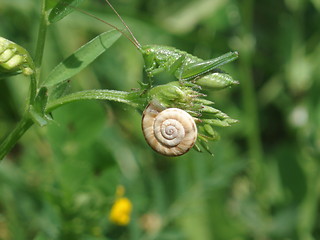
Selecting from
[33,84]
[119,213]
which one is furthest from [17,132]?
[119,213]

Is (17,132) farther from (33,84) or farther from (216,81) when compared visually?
(216,81)

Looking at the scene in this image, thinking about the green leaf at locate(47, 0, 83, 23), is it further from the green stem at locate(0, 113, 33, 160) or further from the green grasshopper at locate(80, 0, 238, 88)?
the green stem at locate(0, 113, 33, 160)

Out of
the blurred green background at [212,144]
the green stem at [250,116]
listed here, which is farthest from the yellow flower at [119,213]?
the green stem at [250,116]

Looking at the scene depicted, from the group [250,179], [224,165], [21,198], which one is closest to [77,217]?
[21,198]

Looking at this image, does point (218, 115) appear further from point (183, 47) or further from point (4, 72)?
point (183, 47)

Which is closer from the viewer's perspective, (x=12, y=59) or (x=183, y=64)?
(x=12, y=59)
